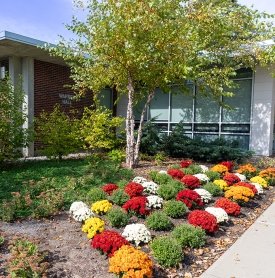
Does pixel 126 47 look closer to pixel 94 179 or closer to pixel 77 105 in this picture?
pixel 94 179

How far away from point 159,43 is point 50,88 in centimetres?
613

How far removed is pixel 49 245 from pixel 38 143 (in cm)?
833

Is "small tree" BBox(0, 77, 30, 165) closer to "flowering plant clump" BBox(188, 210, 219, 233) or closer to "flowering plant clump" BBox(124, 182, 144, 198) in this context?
"flowering plant clump" BBox(124, 182, 144, 198)

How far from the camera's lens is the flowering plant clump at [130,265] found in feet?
10.3

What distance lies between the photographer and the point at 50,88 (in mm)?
12211

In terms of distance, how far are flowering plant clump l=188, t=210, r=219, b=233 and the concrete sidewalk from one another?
0.36 metres

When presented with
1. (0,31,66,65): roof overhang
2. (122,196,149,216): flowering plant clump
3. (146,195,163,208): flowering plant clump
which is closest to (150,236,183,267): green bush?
(122,196,149,216): flowering plant clump

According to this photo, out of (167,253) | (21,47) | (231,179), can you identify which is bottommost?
(167,253)

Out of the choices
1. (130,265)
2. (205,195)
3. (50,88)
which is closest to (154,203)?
(205,195)

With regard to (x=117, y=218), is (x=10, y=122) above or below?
above

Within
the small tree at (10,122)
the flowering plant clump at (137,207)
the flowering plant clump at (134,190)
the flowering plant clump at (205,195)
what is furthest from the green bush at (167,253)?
the small tree at (10,122)

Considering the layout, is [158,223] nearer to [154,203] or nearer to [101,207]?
[154,203]

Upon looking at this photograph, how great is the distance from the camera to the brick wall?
462 inches

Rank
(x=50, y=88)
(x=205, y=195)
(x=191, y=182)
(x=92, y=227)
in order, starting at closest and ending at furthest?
(x=92, y=227), (x=205, y=195), (x=191, y=182), (x=50, y=88)
